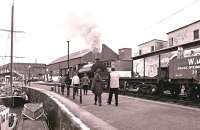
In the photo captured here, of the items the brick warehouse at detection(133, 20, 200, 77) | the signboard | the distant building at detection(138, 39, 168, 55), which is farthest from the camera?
the distant building at detection(138, 39, 168, 55)

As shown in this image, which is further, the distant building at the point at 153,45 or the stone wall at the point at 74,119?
the distant building at the point at 153,45

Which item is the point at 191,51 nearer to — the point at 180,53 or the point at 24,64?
the point at 180,53

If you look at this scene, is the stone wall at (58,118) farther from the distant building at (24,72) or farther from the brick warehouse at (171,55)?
the distant building at (24,72)

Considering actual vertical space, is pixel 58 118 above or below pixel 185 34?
below

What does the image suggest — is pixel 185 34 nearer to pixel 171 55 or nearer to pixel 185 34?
pixel 185 34

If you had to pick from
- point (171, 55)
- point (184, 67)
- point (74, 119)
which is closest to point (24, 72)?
point (171, 55)

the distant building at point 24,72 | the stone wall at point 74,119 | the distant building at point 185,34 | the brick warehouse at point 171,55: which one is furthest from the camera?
the distant building at point 24,72

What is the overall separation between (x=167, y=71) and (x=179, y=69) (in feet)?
7.18

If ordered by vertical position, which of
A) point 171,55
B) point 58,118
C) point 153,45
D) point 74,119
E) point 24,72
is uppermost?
point 153,45

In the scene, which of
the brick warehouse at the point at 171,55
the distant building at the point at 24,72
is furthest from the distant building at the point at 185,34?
the distant building at the point at 24,72

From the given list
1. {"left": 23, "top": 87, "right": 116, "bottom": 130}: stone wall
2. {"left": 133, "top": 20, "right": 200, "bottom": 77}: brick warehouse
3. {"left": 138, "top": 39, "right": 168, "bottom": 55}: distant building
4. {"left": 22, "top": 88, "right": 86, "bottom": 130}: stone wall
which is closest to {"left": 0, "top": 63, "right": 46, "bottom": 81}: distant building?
{"left": 138, "top": 39, "right": 168, "bottom": 55}: distant building

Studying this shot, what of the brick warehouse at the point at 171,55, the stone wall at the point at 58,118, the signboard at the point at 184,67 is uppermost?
the brick warehouse at the point at 171,55

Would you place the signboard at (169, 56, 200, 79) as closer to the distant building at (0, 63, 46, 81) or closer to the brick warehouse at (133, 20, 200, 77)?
the brick warehouse at (133, 20, 200, 77)

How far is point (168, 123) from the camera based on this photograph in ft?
31.2
